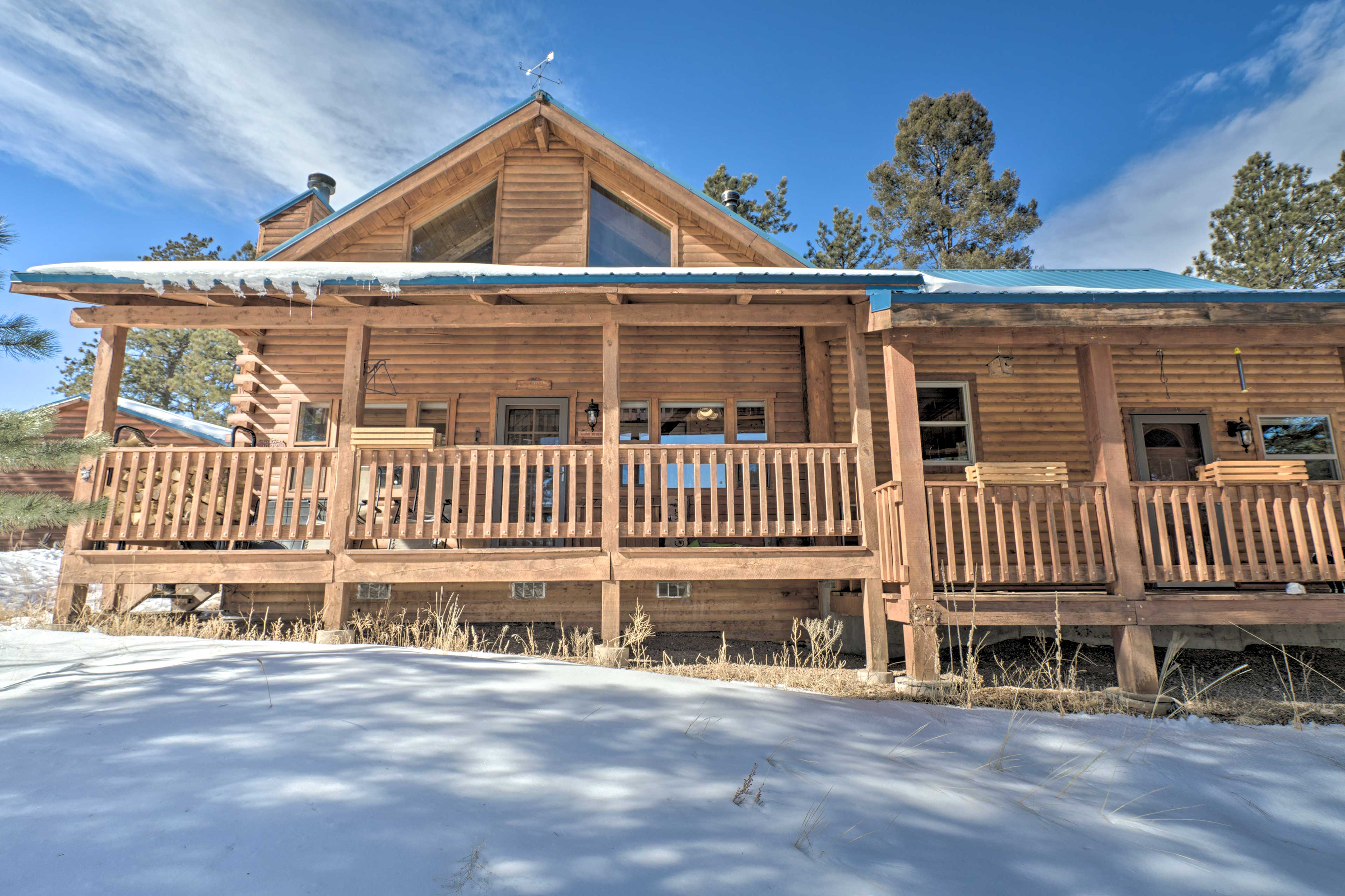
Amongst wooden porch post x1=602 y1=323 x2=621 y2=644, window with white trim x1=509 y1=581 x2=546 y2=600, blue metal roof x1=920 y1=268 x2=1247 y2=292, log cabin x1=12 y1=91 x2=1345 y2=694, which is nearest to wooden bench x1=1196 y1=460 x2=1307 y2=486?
log cabin x1=12 y1=91 x2=1345 y2=694

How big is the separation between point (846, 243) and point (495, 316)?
70.4 ft

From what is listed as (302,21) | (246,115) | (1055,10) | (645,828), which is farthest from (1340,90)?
(246,115)

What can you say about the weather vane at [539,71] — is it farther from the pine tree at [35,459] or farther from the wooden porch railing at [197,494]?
the pine tree at [35,459]

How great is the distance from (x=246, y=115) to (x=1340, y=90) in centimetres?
3744

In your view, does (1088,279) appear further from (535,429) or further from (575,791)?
(575,791)

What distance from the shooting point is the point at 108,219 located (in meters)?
30.8

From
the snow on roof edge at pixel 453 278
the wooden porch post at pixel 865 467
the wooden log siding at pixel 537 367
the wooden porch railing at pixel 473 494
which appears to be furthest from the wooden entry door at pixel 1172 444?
the wooden porch railing at pixel 473 494

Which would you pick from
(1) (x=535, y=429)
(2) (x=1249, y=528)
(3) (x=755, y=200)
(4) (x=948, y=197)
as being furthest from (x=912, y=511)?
(4) (x=948, y=197)

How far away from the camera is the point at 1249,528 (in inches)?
263

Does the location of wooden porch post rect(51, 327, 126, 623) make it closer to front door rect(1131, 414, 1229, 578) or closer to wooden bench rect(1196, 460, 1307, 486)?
wooden bench rect(1196, 460, 1307, 486)

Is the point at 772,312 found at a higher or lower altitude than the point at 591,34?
lower

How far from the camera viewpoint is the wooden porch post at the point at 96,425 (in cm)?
701

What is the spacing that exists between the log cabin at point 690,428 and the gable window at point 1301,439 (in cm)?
4

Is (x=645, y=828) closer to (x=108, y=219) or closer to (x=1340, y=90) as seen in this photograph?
(x=1340, y=90)
